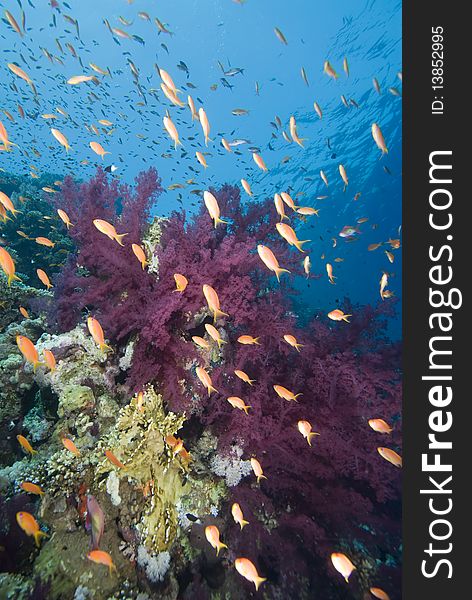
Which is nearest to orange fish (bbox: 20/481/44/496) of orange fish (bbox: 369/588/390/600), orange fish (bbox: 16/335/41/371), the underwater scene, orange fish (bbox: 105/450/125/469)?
the underwater scene

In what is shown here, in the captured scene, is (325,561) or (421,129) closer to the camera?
(421,129)

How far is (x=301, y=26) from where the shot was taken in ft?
85.3

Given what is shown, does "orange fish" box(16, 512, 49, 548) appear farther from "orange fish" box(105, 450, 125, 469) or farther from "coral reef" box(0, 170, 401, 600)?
"orange fish" box(105, 450, 125, 469)

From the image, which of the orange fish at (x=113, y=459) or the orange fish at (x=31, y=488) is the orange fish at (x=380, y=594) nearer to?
the orange fish at (x=113, y=459)

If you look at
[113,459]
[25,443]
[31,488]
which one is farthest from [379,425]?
[25,443]

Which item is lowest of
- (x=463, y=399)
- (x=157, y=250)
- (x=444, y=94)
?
(x=463, y=399)

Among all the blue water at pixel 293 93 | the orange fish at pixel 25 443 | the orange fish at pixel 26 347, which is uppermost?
the blue water at pixel 293 93

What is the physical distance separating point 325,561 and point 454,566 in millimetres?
1962

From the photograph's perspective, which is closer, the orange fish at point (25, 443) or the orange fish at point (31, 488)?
the orange fish at point (31, 488)

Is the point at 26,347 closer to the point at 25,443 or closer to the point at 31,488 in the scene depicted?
the point at 25,443

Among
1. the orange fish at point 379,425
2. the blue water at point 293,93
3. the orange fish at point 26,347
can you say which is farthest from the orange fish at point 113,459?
the blue water at point 293,93

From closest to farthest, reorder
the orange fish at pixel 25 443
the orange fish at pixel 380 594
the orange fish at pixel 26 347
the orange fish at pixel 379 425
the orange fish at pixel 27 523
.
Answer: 1. the orange fish at pixel 27 523
2. the orange fish at pixel 380 594
3. the orange fish at pixel 26 347
4. the orange fish at pixel 25 443
5. the orange fish at pixel 379 425

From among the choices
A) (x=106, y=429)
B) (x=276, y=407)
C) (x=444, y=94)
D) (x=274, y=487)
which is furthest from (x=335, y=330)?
(x=106, y=429)

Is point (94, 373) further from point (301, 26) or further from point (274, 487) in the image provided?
point (301, 26)
